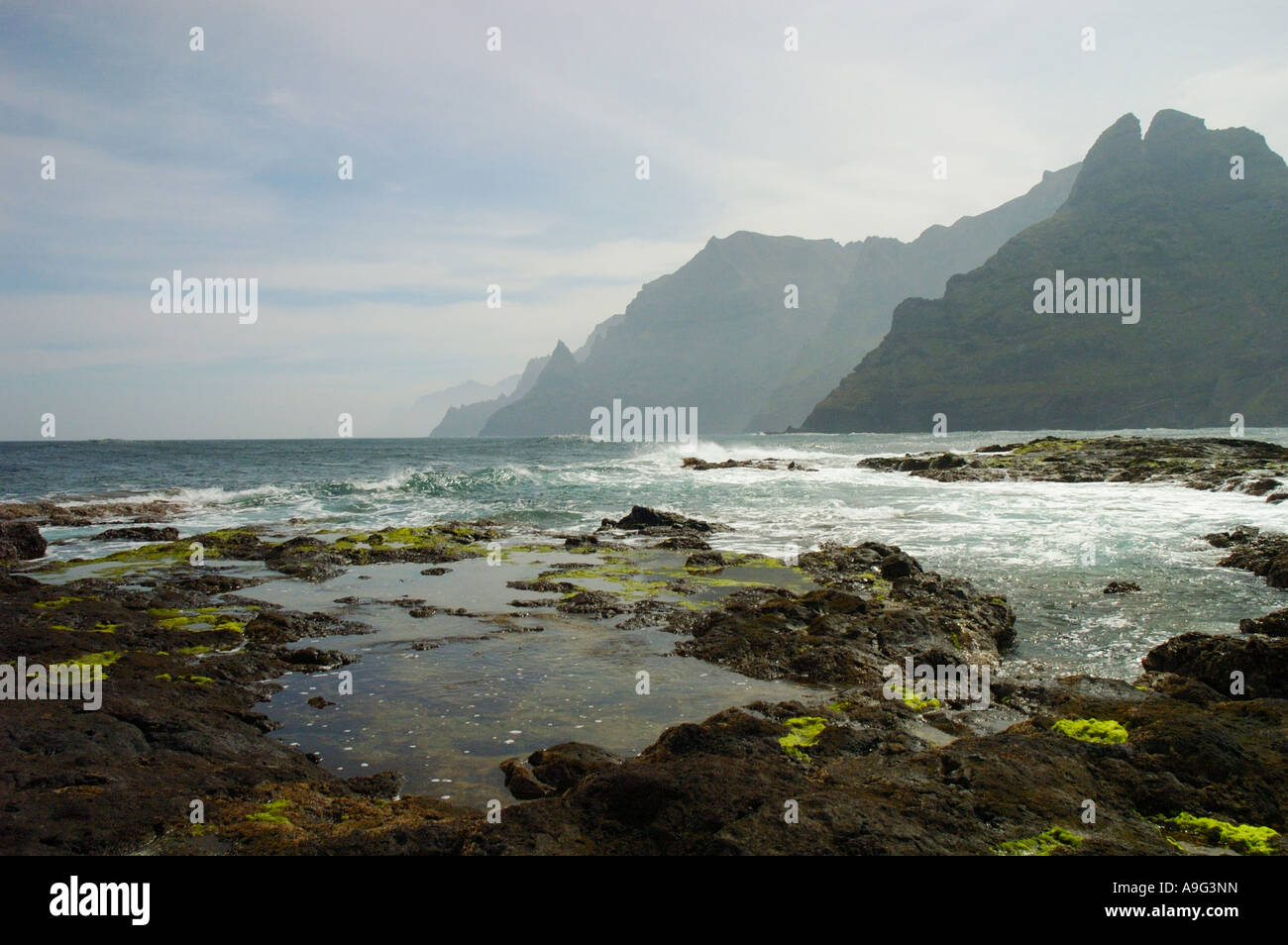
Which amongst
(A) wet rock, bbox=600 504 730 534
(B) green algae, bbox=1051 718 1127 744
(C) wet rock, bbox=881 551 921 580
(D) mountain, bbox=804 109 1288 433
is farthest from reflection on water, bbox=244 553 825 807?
(D) mountain, bbox=804 109 1288 433

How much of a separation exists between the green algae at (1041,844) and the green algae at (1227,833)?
1.15 meters

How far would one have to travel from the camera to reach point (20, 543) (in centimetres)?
2055

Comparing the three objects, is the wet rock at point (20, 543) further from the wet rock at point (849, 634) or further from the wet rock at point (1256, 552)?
the wet rock at point (1256, 552)

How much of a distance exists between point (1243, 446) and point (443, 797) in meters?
55.9

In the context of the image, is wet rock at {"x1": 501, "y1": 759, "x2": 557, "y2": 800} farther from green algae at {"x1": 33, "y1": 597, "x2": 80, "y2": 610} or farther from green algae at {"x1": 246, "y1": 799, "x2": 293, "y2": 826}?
green algae at {"x1": 33, "y1": 597, "x2": 80, "y2": 610}

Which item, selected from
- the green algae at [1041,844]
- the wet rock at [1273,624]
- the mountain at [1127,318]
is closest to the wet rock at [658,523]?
the wet rock at [1273,624]

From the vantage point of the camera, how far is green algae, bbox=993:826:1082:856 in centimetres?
453

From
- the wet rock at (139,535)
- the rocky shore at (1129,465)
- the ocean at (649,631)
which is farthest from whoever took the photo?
the rocky shore at (1129,465)

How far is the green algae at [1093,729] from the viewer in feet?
21.5

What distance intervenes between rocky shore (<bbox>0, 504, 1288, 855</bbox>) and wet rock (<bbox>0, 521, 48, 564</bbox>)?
10.3 m

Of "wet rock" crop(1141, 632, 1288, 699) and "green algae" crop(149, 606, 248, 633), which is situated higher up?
"wet rock" crop(1141, 632, 1288, 699)

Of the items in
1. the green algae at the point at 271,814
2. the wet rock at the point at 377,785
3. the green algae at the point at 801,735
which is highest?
the green algae at the point at 271,814
